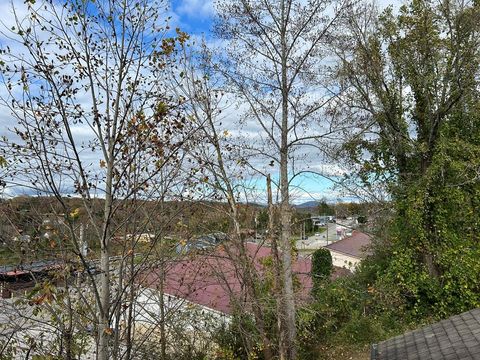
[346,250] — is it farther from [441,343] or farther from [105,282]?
[105,282]

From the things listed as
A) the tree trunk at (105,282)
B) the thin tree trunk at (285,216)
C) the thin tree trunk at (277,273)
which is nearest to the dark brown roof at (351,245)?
the thin tree trunk at (285,216)

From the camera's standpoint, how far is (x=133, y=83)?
369 centimetres

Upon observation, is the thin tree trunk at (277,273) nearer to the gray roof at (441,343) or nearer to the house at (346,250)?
the gray roof at (441,343)

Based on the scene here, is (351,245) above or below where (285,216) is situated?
below

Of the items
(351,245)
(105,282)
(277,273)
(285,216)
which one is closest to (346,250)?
(351,245)

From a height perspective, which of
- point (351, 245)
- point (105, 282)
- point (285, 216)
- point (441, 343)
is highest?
point (285, 216)

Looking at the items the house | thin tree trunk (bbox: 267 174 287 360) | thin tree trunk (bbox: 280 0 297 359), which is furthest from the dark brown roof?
thin tree trunk (bbox: 267 174 287 360)

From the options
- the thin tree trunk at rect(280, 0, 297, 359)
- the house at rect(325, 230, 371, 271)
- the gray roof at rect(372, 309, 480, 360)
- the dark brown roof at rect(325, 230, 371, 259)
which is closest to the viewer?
the gray roof at rect(372, 309, 480, 360)

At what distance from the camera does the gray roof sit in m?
5.50

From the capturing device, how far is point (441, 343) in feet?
19.9

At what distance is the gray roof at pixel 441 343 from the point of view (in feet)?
18.1

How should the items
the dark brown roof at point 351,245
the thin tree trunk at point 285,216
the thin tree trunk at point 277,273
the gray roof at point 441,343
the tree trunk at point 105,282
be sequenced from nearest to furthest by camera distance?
the tree trunk at point 105,282, the gray roof at point 441,343, the thin tree trunk at point 277,273, the thin tree trunk at point 285,216, the dark brown roof at point 351,245

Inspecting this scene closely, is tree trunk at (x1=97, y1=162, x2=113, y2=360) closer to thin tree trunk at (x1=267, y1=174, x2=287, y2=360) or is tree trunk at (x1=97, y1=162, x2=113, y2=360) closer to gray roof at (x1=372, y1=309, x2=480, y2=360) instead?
gray roof at (x1=372, y1=309, x2=480, y2=360)

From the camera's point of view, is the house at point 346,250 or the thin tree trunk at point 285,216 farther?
the house at point 346,250
